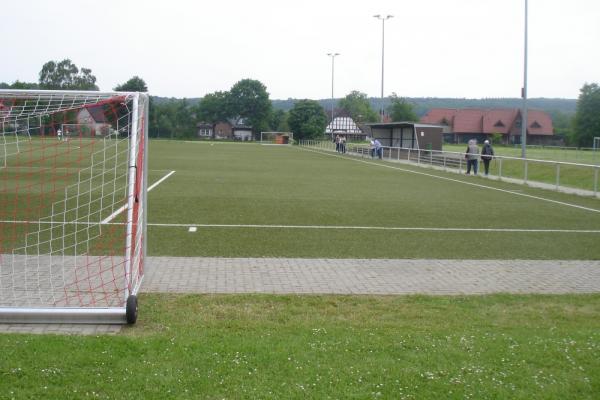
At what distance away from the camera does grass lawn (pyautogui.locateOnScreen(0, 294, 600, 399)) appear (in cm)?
423

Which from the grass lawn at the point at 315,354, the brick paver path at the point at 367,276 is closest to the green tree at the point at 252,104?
the brick paver path at the point at 367,276

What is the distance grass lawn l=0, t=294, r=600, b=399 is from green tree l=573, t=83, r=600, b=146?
58682 millimetres

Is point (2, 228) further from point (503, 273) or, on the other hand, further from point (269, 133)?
point (269, 133)

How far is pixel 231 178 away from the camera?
2453cm

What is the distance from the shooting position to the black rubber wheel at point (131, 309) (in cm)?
558

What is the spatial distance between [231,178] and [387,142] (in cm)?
3134

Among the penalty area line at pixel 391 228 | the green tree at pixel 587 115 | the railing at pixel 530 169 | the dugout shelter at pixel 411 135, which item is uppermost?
the green tree at pixel 587 115

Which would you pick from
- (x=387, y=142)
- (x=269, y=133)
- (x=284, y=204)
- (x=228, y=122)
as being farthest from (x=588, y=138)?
(x=228, y=122)

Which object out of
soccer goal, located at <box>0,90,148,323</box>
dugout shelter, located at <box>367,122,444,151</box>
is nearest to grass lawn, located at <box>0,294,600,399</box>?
soccer goal, located at <box>0,90,148,323</box>

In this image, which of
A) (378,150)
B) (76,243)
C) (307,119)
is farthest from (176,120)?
(76,243)

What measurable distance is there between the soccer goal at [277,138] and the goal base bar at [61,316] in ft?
329

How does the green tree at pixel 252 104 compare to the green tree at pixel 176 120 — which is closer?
the green tree at pixel 176 120

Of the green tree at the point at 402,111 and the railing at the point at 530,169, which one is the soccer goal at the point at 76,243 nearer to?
the railing at the point at 530,169

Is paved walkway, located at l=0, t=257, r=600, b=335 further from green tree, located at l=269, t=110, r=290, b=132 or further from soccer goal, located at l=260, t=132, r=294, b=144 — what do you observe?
green tree, located at l=269, t=110, r=290, b=132
